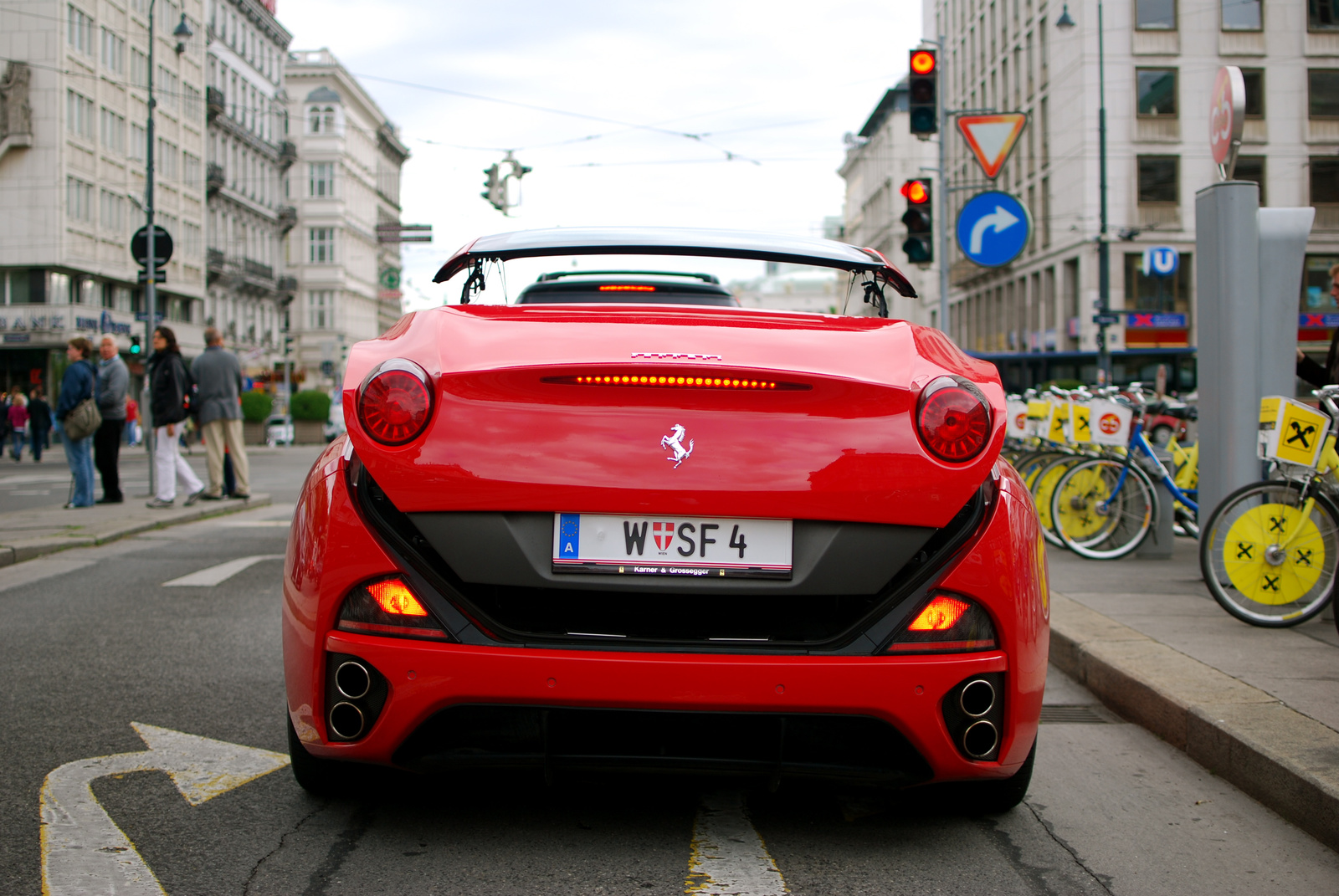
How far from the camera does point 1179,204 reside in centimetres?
5019

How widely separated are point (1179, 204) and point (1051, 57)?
7648mm

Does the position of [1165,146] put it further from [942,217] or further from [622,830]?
[622,830]

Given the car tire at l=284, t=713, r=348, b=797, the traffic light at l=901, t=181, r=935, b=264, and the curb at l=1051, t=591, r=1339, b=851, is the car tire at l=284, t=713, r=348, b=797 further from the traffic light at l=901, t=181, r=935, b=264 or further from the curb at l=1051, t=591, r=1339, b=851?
the traffic light at l=901, t=181, r=935, b=264

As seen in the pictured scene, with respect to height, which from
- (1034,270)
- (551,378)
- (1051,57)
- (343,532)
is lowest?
(343,532)

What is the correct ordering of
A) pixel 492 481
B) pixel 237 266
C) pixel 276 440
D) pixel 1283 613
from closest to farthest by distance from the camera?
pixel 492 481
pixel 1283 613
pixel 276 440
pixel 237 266

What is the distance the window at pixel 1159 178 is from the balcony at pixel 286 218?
162ft

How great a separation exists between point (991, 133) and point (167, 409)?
8.49 meters

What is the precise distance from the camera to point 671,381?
9.64ft

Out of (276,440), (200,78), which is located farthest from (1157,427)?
(200,78)

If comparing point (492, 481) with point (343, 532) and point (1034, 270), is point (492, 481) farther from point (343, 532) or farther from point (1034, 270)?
point (1034, 270)

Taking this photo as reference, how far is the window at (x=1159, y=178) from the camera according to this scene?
49969 mm

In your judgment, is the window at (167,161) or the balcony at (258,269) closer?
the window at (167,161)

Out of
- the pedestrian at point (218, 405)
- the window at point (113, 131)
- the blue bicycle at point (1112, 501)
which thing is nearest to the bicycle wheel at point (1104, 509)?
the blue bicycle at point (1112, 501)

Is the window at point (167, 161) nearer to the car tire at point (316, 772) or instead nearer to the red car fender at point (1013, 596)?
the car tire at point (316, 772)
